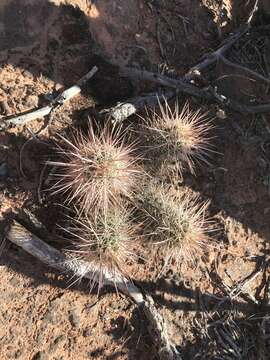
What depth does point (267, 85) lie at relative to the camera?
13.0 ft

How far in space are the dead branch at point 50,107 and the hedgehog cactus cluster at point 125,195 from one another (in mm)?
252

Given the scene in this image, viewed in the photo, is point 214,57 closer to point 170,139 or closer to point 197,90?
point 197,90

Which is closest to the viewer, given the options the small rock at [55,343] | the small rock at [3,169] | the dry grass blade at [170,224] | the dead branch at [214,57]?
the dry grass blade at [170,224]

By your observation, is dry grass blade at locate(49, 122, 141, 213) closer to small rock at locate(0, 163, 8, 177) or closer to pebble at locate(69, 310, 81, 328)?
small rock at locate(0, 163, 8, 177)

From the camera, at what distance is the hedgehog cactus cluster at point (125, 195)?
2.93m

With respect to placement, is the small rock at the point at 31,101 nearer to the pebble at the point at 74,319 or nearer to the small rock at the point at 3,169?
the small rock at the point at 3,169

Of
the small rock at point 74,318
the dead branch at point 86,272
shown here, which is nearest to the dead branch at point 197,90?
the dead branch at point 86,272

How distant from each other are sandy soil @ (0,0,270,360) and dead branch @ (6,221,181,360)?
3.0 inches

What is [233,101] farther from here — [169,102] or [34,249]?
[34,249]

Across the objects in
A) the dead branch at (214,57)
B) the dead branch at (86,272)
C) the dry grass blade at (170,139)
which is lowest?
the dead branch at (86,272)


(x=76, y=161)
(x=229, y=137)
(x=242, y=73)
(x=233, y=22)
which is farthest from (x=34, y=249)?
(x=233, y=22)

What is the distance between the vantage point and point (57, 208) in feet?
10.9

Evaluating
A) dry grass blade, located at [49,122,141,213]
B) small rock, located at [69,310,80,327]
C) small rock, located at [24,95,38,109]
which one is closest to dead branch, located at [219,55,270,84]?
dry grass blade, located at [49,122,141,213]

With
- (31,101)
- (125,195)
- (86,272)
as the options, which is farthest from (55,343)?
(31,101)
